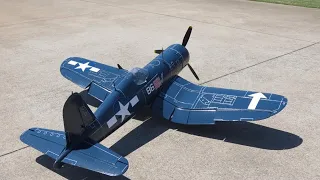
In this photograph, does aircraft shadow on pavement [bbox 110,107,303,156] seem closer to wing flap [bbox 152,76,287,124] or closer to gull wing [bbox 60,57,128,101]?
wing flap [bbox 152,76,287,124]

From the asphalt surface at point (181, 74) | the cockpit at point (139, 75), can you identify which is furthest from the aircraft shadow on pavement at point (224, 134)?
the cockpit at point (139, 75)

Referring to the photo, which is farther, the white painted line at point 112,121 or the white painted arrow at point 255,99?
the white painted arrow at point 255,99

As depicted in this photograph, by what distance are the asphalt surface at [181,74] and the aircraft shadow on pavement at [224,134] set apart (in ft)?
0.09

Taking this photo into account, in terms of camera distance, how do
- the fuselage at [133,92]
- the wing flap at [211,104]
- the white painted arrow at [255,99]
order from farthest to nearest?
the white painted arrow at [255,99]
the wing flap at [211,104]
the fuselage at [133,92]

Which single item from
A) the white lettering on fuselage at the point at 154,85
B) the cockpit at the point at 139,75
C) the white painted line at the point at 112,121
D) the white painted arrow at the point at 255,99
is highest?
the cockpit at the point at 139,75

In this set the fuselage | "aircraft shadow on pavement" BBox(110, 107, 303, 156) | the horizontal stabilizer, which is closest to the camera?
the horizontal stabilizer

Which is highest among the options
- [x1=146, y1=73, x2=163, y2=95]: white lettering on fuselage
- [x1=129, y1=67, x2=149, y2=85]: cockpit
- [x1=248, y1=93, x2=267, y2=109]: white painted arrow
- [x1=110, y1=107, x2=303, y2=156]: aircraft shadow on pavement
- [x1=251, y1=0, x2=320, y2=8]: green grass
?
[x1=129, y1=67, x2=149, y2=85]: cockpit

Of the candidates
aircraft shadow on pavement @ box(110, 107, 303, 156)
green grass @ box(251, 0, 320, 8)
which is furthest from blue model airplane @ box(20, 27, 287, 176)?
green grass @ box(251, 0, 320, 8)

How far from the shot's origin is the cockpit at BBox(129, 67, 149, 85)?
389 inches

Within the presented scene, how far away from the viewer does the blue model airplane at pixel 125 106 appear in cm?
745

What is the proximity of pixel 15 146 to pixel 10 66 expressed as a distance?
683 cm

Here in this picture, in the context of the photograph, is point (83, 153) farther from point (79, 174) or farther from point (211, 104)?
point (211, 104)

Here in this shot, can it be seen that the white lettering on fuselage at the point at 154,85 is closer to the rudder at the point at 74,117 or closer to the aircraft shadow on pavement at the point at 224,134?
the aircraft shadow on pavement at the point at 224,134

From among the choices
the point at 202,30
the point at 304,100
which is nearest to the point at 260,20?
the point at 202,30
